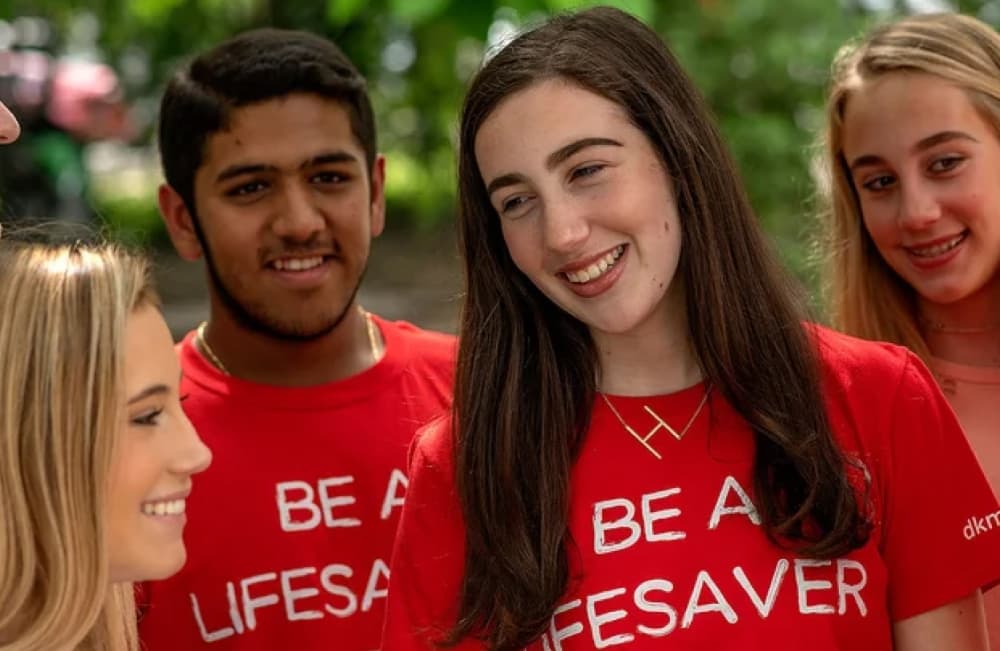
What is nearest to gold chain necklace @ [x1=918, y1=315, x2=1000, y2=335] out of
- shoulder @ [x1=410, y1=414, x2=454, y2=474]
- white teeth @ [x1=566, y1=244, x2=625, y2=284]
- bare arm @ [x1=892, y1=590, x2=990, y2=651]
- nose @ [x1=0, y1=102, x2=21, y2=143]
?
bare arm @ [x1=892, y1=590, x2=990, y2=651]

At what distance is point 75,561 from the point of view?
2.40 metres

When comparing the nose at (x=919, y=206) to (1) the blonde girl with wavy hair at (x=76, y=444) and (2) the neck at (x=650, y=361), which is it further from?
(1) the blonde girl with wavy hair at (x=76, y=444)

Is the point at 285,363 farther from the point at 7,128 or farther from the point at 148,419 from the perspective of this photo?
the point at 7,128

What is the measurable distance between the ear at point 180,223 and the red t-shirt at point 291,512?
283 mm

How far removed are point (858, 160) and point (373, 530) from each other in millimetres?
1216

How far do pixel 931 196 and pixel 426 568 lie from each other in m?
1.26

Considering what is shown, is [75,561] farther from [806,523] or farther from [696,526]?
[806,523]

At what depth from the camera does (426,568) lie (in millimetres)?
2652

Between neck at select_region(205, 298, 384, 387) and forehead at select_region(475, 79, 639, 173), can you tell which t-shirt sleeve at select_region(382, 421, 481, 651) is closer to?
forehead at select_region(475, 79, 639, 173)

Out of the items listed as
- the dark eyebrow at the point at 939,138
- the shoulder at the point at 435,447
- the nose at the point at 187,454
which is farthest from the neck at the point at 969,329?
the nose at the point at 187,454

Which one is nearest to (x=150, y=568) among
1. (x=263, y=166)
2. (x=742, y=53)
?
(x=263, y=166)

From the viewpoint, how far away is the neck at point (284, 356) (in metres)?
3.38

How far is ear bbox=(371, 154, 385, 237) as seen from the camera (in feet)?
11.8

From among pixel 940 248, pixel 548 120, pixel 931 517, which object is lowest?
pixel 931 517
